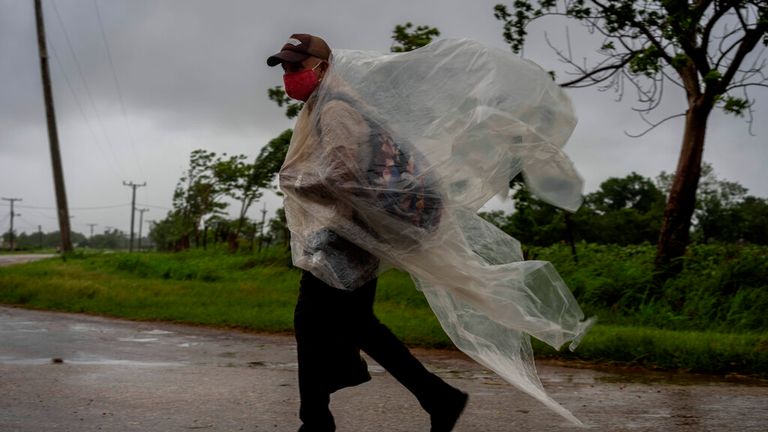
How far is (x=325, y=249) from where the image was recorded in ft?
10.6

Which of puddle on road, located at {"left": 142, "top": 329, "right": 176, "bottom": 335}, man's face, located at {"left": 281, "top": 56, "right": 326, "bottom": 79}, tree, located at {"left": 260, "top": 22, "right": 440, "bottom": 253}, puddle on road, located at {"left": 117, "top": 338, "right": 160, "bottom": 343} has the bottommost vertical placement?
puddle on road, located at {"left": 117, "top": 338, "right": 160, "bottom": 343}

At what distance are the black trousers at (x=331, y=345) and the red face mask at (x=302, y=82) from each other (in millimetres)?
792

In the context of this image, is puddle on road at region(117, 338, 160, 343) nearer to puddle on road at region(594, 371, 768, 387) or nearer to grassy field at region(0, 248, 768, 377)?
grassy field at region(0, 248, 768, 377)

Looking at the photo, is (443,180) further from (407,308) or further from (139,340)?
(407,308)

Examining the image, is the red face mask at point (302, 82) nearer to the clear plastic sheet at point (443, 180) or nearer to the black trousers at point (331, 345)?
the clear plastic sheet at point (443, 180)

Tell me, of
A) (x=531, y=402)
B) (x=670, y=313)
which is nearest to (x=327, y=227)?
(x=531, y=402)

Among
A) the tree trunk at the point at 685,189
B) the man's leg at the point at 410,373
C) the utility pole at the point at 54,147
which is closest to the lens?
the man's leg at the point at 410,373

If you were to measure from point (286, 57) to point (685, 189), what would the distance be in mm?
10082

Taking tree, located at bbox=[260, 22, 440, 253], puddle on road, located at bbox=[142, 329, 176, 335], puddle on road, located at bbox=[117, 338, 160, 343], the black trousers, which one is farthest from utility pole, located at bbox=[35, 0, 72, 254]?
the black trousers

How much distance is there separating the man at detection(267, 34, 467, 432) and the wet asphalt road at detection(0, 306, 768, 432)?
0.88 m

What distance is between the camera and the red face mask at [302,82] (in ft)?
11.0

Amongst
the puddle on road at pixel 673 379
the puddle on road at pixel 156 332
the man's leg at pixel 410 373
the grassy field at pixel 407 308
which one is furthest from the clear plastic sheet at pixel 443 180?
the puddle on road at pixel 156 332

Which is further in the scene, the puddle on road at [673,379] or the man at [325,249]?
the puddle on road at [673,379]

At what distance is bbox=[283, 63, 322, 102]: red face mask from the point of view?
3.36m
